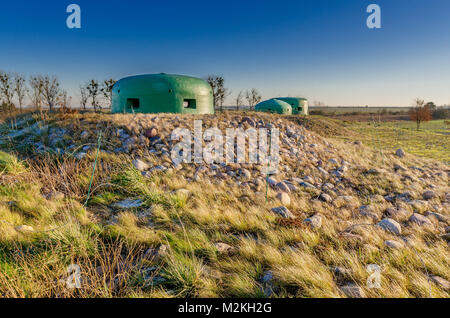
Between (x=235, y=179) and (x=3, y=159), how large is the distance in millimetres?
5221

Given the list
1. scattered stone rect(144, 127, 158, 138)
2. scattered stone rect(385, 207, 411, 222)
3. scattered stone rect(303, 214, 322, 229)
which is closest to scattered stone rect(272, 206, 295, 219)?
scattered stone rect(303, 214, 322, 229)

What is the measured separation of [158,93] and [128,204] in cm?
988

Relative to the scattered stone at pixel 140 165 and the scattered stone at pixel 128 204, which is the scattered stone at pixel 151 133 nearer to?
the scattered stone at pixel 140 165

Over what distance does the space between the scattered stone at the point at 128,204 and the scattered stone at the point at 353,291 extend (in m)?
3.00

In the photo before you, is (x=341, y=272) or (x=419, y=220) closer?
(x=341, y=272)

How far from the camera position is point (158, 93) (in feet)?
39.9

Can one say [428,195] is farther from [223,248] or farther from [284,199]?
[223,248]

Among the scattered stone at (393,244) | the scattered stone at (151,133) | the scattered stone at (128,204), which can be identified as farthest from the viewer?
the scattered stone at (151,133)

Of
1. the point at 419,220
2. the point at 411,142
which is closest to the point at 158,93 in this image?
the point at 419,220

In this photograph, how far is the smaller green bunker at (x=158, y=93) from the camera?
12.2 m

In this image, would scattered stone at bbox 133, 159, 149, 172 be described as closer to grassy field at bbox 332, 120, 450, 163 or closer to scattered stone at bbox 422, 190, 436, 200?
scattered stone at bbox 422, 190, 436, 200

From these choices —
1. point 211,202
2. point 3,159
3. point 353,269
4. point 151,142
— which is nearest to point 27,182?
point 3,159

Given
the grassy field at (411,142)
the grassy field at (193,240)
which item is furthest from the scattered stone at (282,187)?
the grassy field at (411,142)

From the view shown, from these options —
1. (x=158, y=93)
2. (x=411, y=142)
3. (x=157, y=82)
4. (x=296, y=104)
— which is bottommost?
(x=411, y=142)
